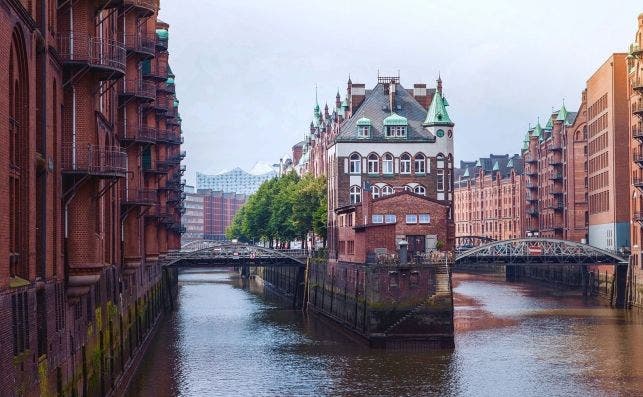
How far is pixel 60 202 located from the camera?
33.1m

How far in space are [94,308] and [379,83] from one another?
68.6 m

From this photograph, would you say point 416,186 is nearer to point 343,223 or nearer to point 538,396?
point 343,223

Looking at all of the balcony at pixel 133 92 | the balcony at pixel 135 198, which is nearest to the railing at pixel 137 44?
the balcony at pixel 133 92

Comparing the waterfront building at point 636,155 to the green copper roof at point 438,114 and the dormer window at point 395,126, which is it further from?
the dormer window at point 395,126

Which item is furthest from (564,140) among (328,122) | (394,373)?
(394,373)

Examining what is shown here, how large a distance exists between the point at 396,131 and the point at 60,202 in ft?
233

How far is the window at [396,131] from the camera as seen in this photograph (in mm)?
102062

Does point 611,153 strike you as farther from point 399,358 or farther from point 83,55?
point 83,55

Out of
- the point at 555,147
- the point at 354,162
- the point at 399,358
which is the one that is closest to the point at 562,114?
the point at 555,147

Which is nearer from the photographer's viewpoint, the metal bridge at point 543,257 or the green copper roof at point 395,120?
the metal bridge at point 543,257

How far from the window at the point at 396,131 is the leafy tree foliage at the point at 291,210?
40.9 ft

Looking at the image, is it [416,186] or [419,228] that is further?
[416,186]

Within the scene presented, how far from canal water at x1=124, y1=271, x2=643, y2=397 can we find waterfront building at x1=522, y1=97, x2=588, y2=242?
126 ft

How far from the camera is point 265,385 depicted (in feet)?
166
